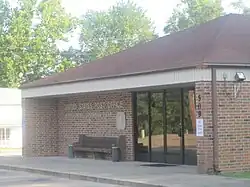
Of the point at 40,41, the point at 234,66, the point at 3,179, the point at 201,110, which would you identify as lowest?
the point at 3,179

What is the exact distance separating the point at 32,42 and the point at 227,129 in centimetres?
4334

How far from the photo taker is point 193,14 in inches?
2542

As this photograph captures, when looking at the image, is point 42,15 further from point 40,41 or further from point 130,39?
point 130,39

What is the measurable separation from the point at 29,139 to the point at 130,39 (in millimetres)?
41357

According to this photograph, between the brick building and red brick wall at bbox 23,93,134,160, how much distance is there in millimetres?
40

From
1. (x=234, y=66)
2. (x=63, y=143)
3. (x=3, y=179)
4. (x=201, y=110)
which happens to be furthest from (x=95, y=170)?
(x=63, y=143)

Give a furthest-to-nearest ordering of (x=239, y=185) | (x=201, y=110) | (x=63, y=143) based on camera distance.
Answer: (x=63, y=143) < (x=201, y=110) < (x=239, y=185)

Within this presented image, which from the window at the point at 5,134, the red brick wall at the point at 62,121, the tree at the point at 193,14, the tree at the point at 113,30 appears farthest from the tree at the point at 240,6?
the red brick wall at the point at 62,121

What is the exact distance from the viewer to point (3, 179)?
18281 millimetres

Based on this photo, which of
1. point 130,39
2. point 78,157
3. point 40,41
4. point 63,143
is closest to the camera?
point 78,157

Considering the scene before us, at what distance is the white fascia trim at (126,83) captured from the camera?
16969 mm

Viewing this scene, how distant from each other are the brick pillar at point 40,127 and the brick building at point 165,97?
45mm

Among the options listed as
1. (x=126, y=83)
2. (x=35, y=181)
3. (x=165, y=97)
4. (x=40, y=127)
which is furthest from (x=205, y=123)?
(x=40, y=127)

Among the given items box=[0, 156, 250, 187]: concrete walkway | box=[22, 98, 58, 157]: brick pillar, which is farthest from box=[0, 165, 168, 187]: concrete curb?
box=[22, 98, 58, 157]: brick pillar
